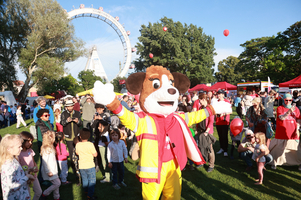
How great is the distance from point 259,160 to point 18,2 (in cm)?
2313

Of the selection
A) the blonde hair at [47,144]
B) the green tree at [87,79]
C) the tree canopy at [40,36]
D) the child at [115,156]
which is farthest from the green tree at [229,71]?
the blonde hair at [47,144]

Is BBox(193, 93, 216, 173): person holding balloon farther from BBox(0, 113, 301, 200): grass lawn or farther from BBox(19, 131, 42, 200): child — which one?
BBox(19, 131, 42, 200): child

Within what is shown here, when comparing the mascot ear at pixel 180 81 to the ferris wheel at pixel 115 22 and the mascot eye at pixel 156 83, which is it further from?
the ferris wheel at pixel 115 22

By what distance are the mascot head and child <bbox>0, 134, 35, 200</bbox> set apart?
4.99 ft

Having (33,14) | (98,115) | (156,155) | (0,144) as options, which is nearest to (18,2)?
(33,14)

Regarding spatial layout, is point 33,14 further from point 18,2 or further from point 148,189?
point 148,189

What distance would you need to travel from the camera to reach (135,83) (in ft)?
8.16

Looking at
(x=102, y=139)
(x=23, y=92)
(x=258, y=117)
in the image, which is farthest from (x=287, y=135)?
(x=23, y=92)

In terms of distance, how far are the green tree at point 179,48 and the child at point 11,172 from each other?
25.0 metres

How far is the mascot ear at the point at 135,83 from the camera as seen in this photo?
2457mm

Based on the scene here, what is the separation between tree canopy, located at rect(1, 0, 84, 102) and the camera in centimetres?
1816

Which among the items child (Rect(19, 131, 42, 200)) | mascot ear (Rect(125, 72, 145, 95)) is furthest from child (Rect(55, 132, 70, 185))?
mascot ear (Rect(125, 72, 145, 95))

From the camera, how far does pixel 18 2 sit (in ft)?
59.6

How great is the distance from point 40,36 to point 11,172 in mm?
19788
